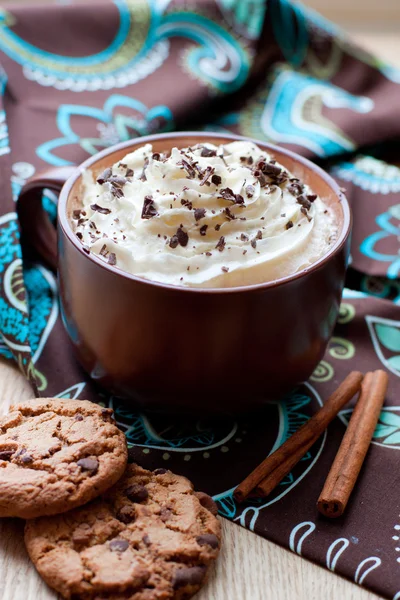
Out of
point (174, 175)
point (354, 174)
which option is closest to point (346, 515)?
point (174, 175)

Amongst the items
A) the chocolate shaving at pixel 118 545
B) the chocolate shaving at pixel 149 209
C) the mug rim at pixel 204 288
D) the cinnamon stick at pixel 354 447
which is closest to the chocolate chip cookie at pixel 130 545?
the chocolate shaving at pixel 118 545

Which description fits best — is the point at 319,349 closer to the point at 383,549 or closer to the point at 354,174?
the point at 383,549

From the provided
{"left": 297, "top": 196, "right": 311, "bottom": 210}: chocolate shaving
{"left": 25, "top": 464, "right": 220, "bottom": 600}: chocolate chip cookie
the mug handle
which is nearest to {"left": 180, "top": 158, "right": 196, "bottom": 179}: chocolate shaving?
{"left": 297, "top": 196, "right": 311, "bottom": 210}: chocolate shaving

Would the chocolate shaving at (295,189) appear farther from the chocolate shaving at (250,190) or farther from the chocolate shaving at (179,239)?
the chocolate shaving at (179,239)

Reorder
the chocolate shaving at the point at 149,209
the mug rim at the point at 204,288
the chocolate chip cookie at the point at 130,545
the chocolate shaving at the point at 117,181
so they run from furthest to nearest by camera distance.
Answer: the chocolate shaving at the point at 117,181 < the chocolate shaving at the point at 149,209 < the mug rim at the point at 204,288 < the chocolate chip cookie at the point at 130,545

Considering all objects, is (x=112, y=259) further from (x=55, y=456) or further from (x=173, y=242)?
(x=55, y=456)

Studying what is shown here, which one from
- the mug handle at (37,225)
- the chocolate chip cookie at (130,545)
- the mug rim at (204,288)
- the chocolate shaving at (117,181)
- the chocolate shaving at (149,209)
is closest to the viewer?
the chocolate chip cookie at (130,545)
